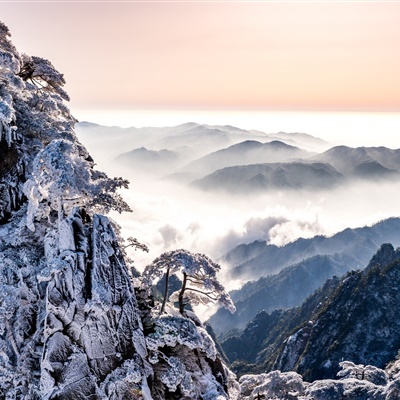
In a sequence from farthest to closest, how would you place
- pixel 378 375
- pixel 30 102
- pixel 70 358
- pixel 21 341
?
pixel 378 375
pixel 30 102
pixel 21 341
pixel 70 358

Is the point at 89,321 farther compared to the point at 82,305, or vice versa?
the point at 82,305

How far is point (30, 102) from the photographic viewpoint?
40.8m

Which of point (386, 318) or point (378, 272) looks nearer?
point (386, 318)

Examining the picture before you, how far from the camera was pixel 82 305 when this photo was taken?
2539cm

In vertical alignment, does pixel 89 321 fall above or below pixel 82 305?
below

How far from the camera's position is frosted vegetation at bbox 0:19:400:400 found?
24859 mm

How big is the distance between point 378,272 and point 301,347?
4472 centimetres

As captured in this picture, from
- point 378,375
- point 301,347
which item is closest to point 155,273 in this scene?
point 378,375

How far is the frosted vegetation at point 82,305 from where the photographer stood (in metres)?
24.9

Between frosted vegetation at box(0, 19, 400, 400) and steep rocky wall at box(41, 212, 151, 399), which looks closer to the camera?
steep rocky wall at box(41, 212, 151, 399)

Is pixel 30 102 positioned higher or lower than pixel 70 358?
higher

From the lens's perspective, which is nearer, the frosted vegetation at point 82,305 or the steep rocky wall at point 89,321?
the steep rocky wall at point 89,321

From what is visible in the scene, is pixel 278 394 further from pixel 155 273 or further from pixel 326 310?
pixel 326 310

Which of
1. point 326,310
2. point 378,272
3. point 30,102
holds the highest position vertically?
point 30,102
